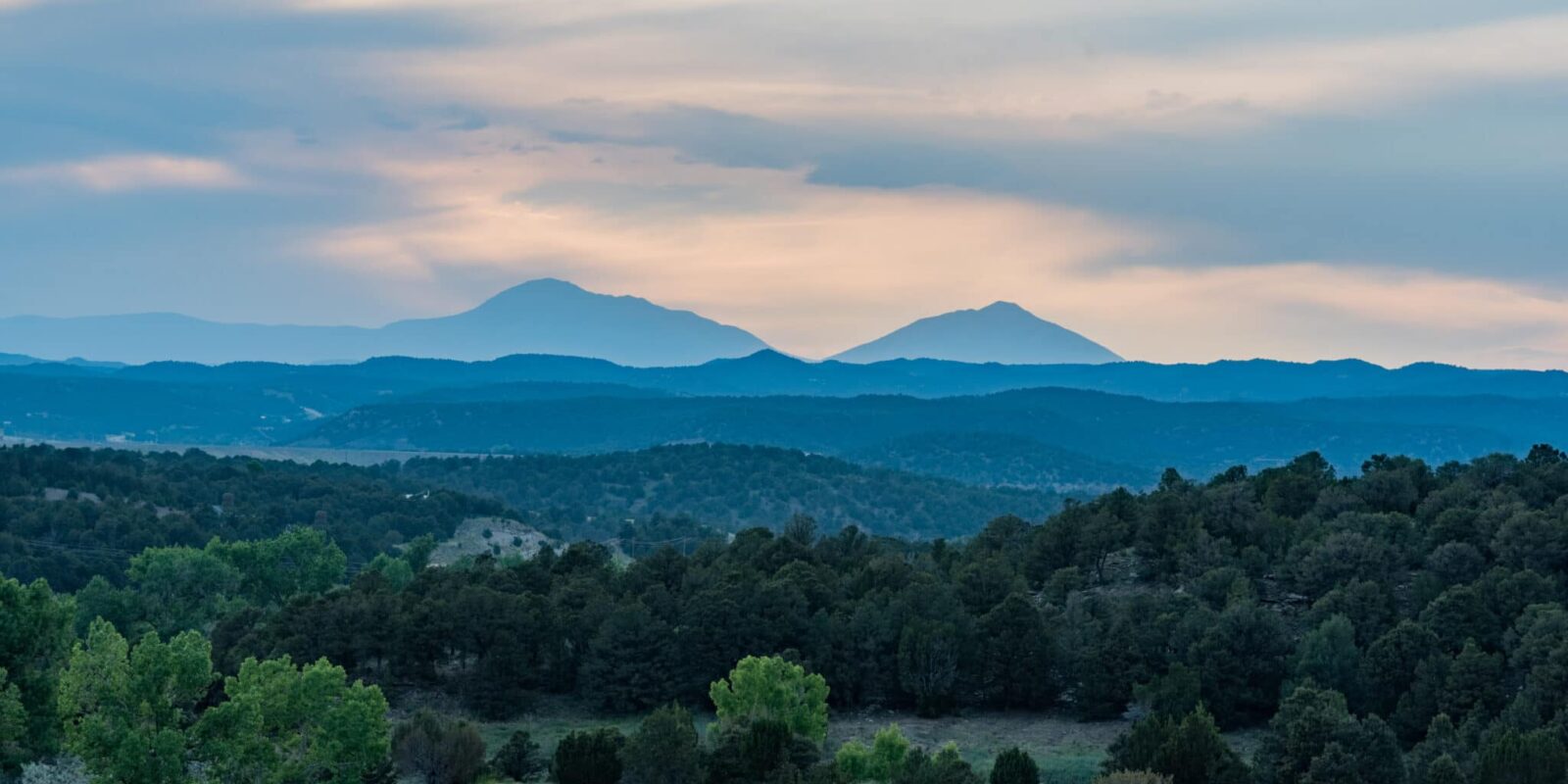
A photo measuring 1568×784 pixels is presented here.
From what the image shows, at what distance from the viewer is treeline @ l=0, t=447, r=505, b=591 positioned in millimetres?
108688

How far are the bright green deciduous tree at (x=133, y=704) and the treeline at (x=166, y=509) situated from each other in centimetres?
6982

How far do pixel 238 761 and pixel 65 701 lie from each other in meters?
4.16

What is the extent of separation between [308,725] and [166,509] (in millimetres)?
96402

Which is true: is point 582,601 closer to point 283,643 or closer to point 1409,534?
point 283,643

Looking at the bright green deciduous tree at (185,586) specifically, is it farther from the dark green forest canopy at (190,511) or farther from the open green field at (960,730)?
the open green field at (960,730)

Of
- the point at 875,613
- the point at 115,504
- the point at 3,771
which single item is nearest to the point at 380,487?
the point at 115,504

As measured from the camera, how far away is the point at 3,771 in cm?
4159

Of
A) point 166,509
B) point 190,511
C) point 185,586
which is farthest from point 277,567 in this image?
point 166,509

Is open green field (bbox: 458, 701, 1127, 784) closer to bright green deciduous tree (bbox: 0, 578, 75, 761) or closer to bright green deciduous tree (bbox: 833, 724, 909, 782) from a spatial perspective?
bright green deciduous tree (bbox: 833, 724, 909, 782)

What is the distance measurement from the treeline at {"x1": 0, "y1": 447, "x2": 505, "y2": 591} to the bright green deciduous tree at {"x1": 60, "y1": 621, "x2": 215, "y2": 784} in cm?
6982

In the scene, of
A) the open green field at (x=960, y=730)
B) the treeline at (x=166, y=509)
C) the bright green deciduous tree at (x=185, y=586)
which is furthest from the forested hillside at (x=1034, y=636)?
the treeline at (x=166, y=509)

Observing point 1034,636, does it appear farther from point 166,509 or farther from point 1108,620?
point 166,509

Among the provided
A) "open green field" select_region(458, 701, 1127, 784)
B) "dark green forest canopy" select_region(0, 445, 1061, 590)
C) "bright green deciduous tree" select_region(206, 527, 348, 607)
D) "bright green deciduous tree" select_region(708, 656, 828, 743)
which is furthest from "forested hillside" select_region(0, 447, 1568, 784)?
"dark green forest canopy" select_region(0, 445, 1061, 590)

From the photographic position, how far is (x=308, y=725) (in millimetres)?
39969
